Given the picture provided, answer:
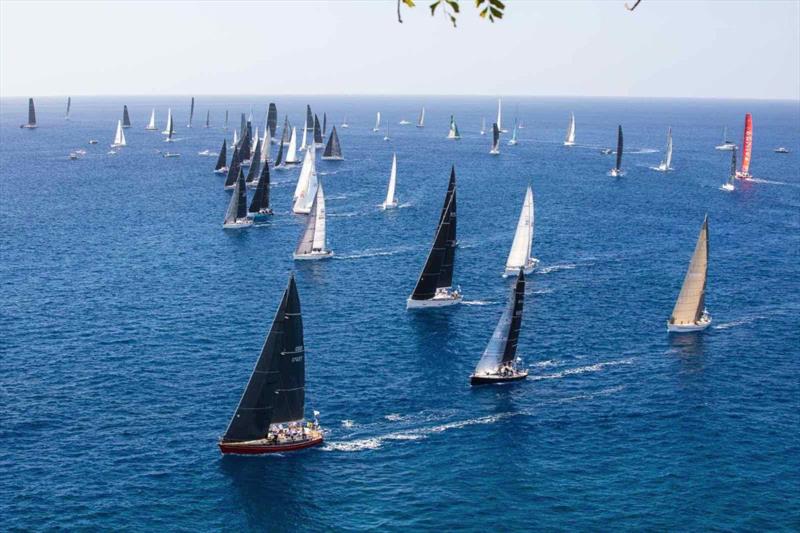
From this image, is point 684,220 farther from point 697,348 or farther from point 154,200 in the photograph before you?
point 154,200

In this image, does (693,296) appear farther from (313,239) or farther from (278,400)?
(313,239)

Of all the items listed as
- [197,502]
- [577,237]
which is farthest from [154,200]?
[197,502]

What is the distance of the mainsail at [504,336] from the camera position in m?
84.9

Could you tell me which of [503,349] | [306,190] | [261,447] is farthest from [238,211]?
[261,447]

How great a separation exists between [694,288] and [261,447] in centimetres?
5696

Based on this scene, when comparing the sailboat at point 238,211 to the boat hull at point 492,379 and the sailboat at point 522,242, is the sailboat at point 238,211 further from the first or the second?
the boat hull at point 492,379

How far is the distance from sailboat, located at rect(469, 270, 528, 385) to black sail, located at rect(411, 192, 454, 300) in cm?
2638

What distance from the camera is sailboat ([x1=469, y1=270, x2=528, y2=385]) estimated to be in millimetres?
84750

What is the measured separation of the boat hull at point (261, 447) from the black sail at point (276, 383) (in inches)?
23.2

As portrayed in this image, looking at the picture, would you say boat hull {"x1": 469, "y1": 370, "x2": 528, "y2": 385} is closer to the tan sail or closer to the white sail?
the tan sail

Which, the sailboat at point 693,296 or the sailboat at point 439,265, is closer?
the sailboat at point 693,296

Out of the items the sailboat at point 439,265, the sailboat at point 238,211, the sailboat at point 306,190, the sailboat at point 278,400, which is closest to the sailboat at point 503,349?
the sailboat at point 278,400

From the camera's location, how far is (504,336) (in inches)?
3351

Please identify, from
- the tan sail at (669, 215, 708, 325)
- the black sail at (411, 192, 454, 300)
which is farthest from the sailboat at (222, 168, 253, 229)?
the tan sail at (669, 215, 708, 325)
